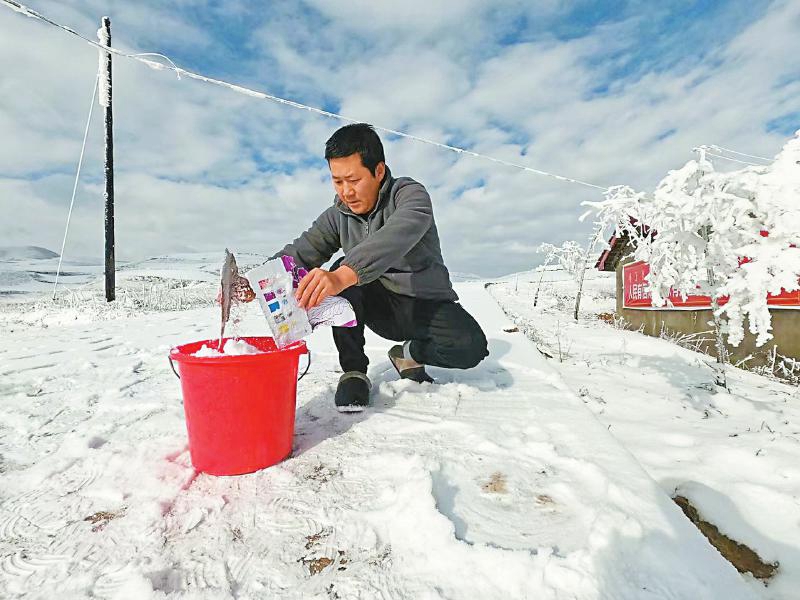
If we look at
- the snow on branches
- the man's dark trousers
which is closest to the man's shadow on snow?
the man's dark trousers

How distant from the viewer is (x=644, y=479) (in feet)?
4.11

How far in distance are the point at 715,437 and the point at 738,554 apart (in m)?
1.03

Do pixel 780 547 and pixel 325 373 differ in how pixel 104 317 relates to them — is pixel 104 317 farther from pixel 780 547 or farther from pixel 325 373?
pixel 780 547

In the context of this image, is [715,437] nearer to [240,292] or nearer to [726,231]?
[726,231]

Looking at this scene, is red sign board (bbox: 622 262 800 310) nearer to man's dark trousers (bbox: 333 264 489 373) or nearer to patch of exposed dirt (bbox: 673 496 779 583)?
man's dark trousers (bbox: 333 264 489 373)

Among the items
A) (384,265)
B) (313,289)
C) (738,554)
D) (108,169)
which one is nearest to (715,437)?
(738,554)

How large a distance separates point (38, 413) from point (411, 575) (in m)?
1.95

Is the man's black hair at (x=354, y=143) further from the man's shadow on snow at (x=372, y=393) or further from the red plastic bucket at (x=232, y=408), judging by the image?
the man's shadow on snow at (x=372, y=393)

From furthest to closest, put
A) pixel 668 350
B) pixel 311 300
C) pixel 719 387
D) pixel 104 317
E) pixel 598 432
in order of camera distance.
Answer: pixel 104 317
pixel 668 350
pixel 719 387
pixel 598 432
pixel 311 300

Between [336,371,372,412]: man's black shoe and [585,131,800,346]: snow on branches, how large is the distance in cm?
173

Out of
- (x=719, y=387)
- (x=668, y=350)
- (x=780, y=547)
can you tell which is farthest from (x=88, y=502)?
(x=668, y=350)

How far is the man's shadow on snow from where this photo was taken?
68.4 inches

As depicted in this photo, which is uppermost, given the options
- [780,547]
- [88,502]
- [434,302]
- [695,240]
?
[695,240]

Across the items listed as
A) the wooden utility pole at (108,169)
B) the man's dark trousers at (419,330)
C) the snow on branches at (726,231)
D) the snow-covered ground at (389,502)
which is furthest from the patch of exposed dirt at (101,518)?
the wooden utility pole at (108,169)
